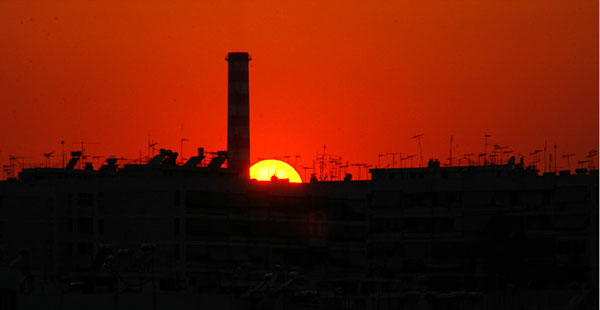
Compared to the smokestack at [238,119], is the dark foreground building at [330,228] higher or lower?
lower

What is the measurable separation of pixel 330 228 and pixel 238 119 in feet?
64.0

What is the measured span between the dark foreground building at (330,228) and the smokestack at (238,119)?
25.2ft

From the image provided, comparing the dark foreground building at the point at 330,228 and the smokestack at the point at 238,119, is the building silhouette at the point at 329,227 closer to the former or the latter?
the dark foreground building at the point at 330,228

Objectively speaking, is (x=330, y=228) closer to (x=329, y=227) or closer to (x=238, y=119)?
(x=329, y=227)

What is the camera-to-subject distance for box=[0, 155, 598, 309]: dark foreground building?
121m

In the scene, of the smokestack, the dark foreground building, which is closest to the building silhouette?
the dark foreground building

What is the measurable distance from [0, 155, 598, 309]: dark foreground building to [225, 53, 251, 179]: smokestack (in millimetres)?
7668

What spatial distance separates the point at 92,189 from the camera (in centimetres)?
12544

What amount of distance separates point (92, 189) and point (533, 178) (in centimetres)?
3367

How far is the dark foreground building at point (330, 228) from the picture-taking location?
121m

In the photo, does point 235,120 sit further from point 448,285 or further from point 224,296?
point 224,296

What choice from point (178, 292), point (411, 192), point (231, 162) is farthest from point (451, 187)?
point (178, 292)

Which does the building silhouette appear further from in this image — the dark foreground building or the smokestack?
the smokestack

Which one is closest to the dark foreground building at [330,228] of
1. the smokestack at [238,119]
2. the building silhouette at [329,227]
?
the building silhouette at [329,227]
